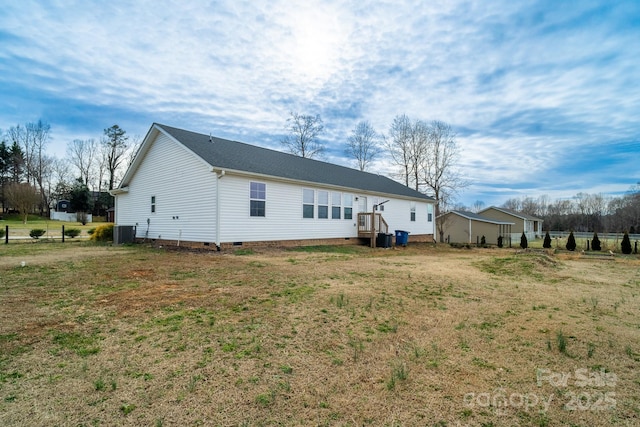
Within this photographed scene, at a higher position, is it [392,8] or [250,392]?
[392,8]

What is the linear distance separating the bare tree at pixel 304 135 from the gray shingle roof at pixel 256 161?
12270mm

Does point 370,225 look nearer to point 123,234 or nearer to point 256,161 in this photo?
point 256,161

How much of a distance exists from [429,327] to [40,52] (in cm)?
1779

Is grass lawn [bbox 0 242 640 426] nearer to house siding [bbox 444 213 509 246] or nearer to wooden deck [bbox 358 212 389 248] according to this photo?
wooden deck [bbox 358 212 389 248]

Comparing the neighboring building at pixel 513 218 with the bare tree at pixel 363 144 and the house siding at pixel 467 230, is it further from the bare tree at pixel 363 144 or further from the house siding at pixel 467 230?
the bare tree at pixel 363 144

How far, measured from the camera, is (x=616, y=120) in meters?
17.2

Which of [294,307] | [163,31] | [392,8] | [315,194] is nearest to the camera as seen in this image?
[294,307]

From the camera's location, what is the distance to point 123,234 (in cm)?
1535

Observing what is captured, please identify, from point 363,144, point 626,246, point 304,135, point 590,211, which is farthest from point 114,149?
point 590,211

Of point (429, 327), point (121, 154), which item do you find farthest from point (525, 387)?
point (121, 154)

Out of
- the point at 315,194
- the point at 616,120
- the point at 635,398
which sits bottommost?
the point at 635,398

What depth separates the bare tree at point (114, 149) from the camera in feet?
128

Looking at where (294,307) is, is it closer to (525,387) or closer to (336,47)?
(525,387)

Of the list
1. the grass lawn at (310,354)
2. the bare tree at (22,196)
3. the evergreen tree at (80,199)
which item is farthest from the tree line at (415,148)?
the bare tree at (22,196)
